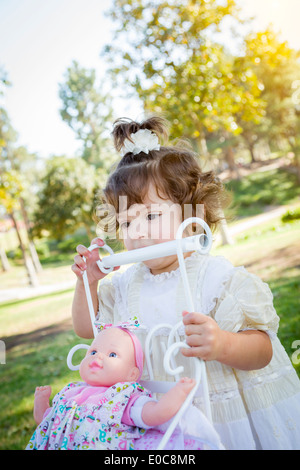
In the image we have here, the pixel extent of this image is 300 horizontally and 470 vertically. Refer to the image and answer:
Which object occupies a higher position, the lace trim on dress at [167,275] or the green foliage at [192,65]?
the green foliage at [192,65]

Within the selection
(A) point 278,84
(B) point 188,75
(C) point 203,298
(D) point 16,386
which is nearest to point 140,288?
(C) point 203,298

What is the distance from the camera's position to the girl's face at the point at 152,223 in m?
1.71

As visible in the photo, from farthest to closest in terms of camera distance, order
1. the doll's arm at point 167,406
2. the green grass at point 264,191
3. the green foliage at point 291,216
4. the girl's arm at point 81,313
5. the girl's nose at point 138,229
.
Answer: the green grass at point 264,191, the green foliage at point 291,216, the girl's arm at point 81,313, the girl's nose at point 138,229, the doll's arm at point 167,406

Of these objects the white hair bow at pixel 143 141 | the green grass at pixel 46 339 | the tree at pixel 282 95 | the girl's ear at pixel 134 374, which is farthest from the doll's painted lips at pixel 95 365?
the tree at pixel 282 95

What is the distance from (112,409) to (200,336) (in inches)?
13.5

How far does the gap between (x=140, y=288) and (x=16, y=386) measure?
370 centimetres

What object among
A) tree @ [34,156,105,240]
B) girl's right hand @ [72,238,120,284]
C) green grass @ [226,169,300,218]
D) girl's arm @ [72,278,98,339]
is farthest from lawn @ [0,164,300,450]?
green grass @ [226,169,300,218]

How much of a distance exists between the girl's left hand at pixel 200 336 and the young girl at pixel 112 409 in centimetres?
9

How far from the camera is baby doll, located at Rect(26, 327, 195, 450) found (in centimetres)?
123

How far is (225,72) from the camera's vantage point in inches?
361

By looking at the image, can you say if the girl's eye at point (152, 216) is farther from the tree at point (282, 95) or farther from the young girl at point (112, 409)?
the tree at point (282, 95)

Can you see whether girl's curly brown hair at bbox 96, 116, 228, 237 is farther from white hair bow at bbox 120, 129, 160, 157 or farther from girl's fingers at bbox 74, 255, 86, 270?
girl's fingers at bbox 74, 255, 86, 270

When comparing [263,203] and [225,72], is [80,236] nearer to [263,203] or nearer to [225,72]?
[263,203]

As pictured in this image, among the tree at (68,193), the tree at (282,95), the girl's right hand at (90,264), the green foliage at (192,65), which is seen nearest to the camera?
the girl's right hand at (90,264)
